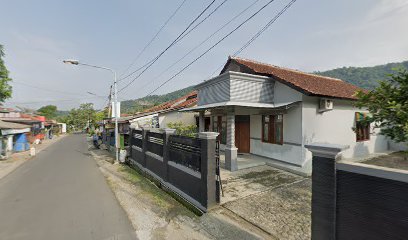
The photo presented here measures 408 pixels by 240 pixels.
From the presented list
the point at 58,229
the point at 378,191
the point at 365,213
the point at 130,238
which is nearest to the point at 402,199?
the point at 378,191

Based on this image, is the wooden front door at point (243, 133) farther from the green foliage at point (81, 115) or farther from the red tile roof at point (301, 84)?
the green foliage at point (81, 115)

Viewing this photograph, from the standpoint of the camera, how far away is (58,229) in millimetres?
4809

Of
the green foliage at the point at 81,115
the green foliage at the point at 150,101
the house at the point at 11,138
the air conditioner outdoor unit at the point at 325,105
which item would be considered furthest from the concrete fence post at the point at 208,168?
the green foliage at the point at 81,115

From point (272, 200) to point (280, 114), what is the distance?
5079 millimetres

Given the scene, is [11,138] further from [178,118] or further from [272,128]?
[272,128]

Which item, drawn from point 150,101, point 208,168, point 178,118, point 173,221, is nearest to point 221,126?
point 178,118

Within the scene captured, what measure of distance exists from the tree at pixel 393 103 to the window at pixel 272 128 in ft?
19.7

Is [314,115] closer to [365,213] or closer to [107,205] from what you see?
[365,213]

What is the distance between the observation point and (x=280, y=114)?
9922 mm

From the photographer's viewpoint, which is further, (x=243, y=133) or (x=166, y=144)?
(x=243, y=133)

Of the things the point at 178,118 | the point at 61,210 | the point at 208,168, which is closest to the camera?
the point at 208,168

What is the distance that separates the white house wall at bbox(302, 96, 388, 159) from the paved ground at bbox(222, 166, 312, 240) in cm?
231

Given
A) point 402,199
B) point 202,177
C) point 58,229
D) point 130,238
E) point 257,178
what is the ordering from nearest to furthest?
point 402,199, point 130,238, point 58,229, point 202,177, point 257,178

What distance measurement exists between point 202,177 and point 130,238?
2190mm
